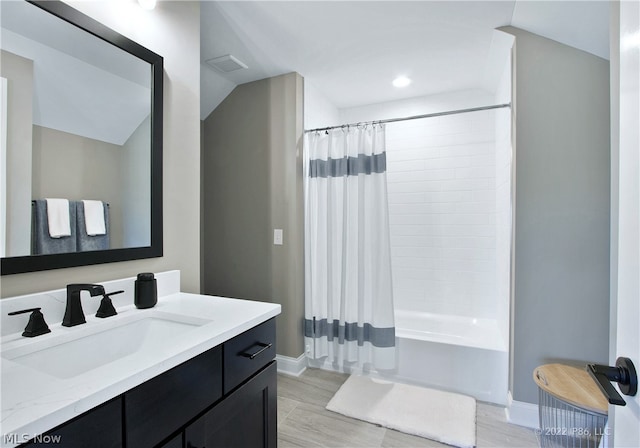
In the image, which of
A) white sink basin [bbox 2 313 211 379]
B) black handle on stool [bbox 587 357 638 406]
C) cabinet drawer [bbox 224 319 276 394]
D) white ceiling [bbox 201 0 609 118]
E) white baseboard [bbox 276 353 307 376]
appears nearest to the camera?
black handle on stool [bbox 587 357 638 406]

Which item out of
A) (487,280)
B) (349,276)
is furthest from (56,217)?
(487,280)

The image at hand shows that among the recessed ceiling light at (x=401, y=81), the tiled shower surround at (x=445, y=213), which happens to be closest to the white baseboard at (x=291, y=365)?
the tiled shower surround at (x=445, y=213)

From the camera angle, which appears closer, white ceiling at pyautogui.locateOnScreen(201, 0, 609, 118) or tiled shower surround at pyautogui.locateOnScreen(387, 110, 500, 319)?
white ceiling at pyautogui.locateOnScreen(201, 0, 609, 118)

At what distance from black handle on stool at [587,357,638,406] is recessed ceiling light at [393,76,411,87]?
2547 mm

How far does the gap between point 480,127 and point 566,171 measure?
4.04 ft

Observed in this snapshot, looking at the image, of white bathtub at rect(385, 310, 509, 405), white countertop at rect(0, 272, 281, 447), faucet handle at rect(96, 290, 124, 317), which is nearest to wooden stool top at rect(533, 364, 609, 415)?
white bathtub at rect(385, 310, 509, 405)

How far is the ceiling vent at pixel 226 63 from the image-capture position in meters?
2.27

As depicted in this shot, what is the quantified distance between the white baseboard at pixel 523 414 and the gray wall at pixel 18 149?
255cm

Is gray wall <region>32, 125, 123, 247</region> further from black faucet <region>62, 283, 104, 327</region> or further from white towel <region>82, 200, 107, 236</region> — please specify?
black faucet <region>62, 283, 104, 327</region>

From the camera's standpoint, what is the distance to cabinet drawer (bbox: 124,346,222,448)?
0.72m

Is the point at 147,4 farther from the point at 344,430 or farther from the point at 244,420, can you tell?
the point at 344,430

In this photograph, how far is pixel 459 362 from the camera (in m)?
2.22

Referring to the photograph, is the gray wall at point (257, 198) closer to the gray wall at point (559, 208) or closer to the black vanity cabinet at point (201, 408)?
the black vanity cabinet at point (201, 408)

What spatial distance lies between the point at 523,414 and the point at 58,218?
2.58 m
